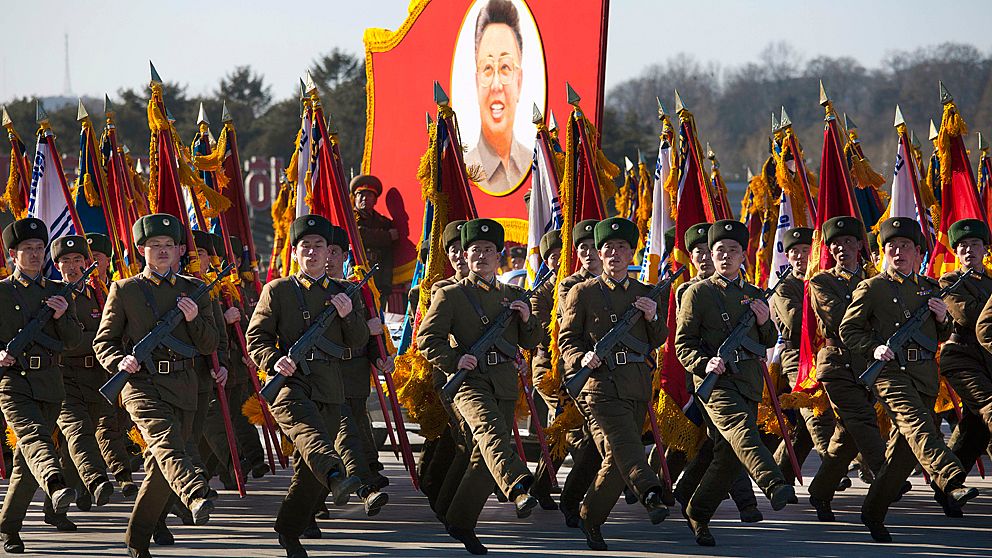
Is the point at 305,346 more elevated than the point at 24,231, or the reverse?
the point at 24,231

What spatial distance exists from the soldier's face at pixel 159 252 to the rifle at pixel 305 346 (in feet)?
2.57

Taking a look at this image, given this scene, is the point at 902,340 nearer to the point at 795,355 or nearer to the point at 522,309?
the point at 795,355

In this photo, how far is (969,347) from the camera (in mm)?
8555

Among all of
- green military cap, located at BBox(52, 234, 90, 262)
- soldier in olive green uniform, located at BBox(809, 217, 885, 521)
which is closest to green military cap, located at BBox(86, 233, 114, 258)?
green military cap, located at BBox(52, 234, 90, 262)

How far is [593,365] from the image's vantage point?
7766mm

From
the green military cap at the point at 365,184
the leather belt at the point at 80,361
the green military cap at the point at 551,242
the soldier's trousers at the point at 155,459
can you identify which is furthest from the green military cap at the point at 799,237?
the green military cap at the point at 365,184

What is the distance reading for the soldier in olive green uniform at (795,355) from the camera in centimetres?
911

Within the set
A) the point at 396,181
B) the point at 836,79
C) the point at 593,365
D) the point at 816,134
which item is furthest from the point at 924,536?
the point at 836,79

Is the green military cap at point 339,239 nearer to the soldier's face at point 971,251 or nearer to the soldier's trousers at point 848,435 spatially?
the soldier's trousers at point 848,435

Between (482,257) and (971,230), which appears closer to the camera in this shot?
(482,257)

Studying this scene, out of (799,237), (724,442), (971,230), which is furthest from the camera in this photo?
(799,237)

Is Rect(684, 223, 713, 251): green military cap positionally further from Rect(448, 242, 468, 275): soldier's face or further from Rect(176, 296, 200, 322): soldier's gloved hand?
Rect(176, 296, 200, 322): soldier's gloved hand

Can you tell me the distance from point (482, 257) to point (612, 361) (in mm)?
932

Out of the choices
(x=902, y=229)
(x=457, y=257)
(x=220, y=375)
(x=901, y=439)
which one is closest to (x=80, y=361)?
(x=220, y=375)
